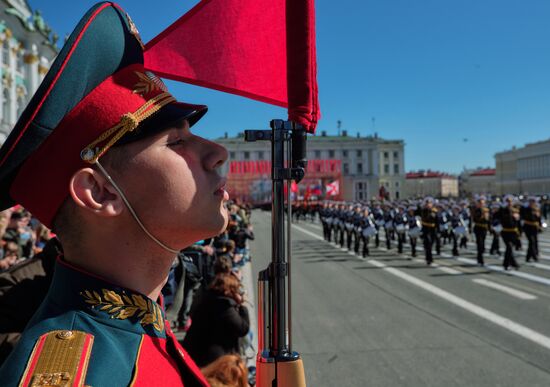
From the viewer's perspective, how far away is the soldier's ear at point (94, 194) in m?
1.08

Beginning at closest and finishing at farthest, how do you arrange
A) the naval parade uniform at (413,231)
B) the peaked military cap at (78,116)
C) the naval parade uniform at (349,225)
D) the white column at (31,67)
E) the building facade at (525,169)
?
the peaked military cap at (78,116) → the naval parade uniform at (413,231) → the naval parade uniform at (349,225) → the white column at (31,67) → the building facade at (525,169)

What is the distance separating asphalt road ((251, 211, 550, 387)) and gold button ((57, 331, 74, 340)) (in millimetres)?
4760

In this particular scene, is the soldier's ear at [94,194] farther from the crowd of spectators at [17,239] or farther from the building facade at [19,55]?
the building facade at [19,55]

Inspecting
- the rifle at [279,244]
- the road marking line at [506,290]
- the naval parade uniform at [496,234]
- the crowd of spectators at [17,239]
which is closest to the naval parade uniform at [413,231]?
the naval parade uniform at [496,234]

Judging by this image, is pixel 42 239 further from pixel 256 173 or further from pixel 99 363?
pixel 256 173

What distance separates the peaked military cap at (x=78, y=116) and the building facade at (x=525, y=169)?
10363 cm

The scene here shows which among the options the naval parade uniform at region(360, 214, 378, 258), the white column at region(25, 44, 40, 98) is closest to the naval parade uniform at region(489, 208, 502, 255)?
the naval parade uniform at region(360, 214, 378, 258)

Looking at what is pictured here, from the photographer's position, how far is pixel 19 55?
35844 mm

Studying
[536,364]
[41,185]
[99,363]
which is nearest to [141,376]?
[99,363]

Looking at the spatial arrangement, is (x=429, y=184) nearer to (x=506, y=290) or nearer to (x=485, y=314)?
(x=506, y=290)

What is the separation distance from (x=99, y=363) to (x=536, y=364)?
19.8 ft

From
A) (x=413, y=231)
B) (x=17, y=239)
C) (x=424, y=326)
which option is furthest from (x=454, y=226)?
(x=17, y=239)

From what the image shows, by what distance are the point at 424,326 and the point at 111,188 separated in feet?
23.6

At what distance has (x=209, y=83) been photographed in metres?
1.45
